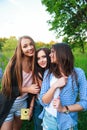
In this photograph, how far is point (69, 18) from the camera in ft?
108

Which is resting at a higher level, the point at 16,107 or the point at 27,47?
the point at 27,47

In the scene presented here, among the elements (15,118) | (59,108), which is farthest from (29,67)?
(59,108)

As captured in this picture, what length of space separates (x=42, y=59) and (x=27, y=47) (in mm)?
265

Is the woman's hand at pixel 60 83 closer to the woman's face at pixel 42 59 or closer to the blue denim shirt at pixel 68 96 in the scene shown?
the blue denim shirt at pixel 68 96

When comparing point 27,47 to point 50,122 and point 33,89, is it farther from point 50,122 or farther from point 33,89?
point 50,122

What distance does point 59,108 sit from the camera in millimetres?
3367

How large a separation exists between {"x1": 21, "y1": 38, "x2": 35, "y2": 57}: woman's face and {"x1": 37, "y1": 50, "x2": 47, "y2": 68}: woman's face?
12 cm

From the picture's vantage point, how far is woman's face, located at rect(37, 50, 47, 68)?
3.88 meters

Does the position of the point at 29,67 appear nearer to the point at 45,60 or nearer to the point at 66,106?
the point at 45,60

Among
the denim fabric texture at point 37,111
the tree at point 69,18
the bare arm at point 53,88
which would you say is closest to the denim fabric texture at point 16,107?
the denim fabric texture at point 37,111

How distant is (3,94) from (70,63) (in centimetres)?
103

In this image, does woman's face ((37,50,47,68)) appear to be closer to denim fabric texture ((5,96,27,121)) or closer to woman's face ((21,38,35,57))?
woman's face ((21,38,35,57))

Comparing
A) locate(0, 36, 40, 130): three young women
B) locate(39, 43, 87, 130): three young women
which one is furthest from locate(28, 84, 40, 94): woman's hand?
locate(39, 43, 87, 130): three young women

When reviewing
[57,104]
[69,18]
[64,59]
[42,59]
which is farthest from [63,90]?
[69,18]
